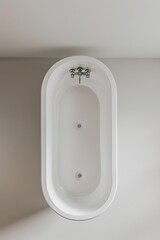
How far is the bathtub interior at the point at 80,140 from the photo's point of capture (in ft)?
9.36

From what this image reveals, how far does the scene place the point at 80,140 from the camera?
3.01 meters

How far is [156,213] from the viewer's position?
2.92 m

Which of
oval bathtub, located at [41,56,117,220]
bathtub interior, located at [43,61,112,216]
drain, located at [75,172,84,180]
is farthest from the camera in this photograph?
drain, located at [75,172,84,180]

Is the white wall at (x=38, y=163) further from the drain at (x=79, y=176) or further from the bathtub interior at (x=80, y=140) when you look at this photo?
the drain at (x=79, y=176)

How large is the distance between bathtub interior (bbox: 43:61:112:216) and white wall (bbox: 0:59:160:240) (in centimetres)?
16

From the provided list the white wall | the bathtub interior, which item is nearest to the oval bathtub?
the bathtub interior

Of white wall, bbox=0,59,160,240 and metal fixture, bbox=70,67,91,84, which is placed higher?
metal fixture, bbox=70,67,91,84

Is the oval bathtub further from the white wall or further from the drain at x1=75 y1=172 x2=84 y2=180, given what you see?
the white wall

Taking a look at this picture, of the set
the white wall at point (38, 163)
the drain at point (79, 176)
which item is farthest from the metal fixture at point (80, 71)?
the drain at point (79, 176)

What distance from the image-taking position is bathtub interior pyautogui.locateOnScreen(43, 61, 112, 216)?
2.85 meters

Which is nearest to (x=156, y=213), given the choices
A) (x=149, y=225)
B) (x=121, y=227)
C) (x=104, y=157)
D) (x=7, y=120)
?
(x=149, y=225)

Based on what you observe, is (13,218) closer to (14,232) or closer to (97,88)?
(14,232)

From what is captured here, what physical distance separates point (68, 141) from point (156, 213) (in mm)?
966

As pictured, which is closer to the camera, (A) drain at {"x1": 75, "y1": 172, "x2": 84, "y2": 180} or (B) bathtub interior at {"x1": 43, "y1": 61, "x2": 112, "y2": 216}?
(B) bathtub interior at {"x1": 43, "y1": 61, "x2": 112, "y2": 216}
